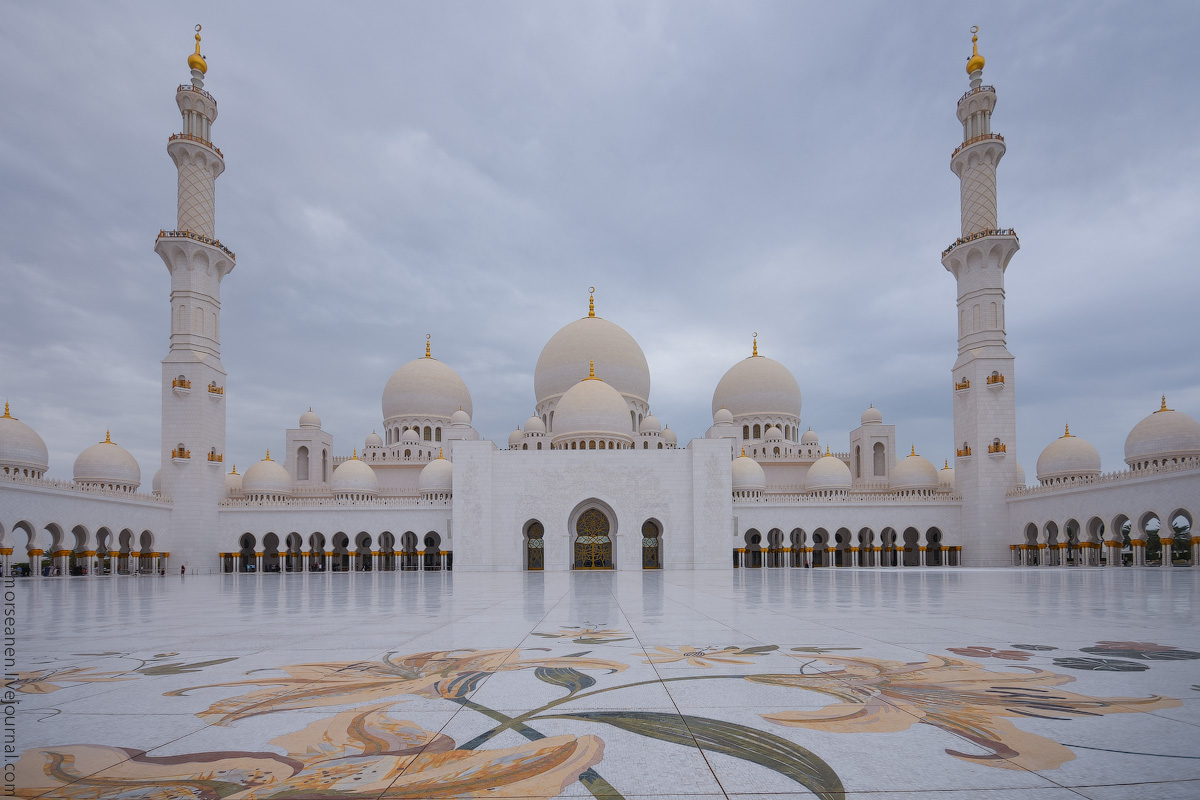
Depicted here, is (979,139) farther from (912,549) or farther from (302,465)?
(302,465)

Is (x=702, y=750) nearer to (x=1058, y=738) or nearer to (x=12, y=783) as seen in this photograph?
(x=1058, y=738)

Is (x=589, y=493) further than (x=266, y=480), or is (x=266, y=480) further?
(x=266, y=480)

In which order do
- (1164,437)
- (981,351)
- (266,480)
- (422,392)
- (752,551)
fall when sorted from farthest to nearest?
(422,392) → (752,551) → (266,480) → (981,351) → (1164,437)

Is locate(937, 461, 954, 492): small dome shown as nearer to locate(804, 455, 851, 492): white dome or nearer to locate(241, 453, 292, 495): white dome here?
locate(804, 455, 851, 492): white dome

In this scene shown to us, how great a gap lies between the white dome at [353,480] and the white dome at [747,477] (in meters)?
15.8

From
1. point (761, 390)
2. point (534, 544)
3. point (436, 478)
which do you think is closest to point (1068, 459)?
point (761, 390)

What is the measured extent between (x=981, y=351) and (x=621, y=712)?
29132mm

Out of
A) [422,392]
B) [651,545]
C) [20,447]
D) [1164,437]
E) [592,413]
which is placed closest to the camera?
[1164,437]

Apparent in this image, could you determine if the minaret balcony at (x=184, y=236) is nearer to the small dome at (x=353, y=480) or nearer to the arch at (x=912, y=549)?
the small dome at (x=353, y=480)

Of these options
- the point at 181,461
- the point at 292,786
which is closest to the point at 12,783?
the point at 292,786

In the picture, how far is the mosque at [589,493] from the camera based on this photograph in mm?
26219

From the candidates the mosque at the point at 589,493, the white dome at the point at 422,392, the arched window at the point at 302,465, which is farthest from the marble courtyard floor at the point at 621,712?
the white dome at the point at 422,392

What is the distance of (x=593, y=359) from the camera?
35.8 m

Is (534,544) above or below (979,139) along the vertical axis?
below
